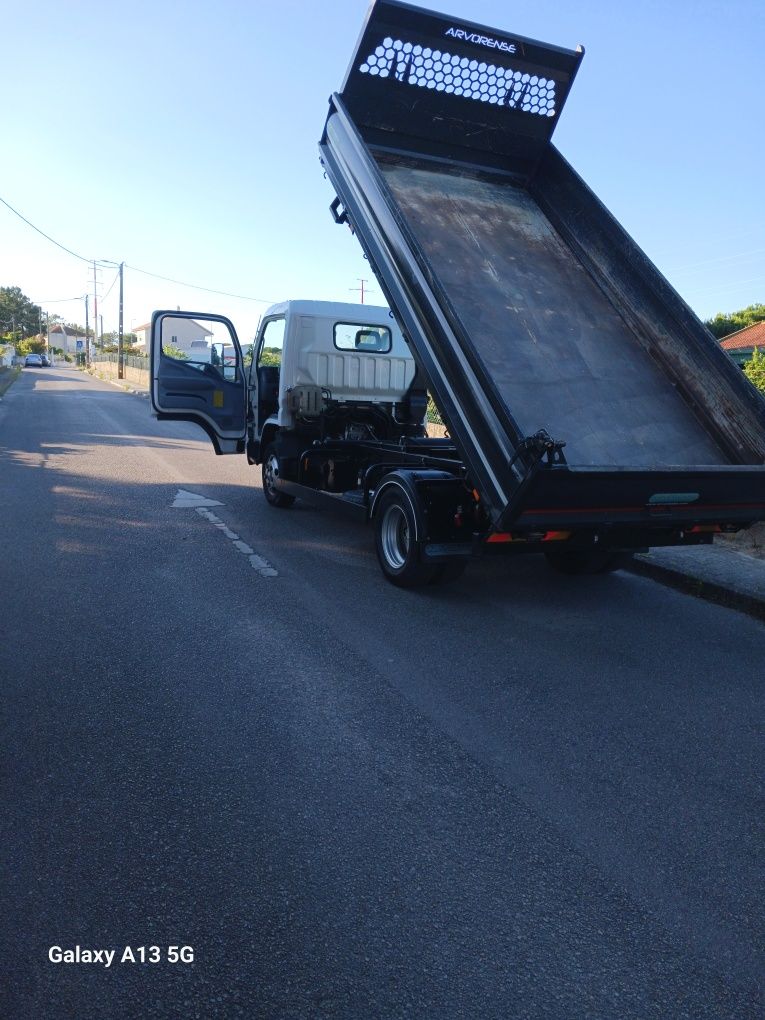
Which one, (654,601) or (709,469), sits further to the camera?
(654,601)

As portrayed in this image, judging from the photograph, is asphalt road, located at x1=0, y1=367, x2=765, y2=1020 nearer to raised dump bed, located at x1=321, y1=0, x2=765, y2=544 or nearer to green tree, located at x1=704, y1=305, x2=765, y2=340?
raised dump bed, located at x1=321, y1=0, x2=765, y2=544

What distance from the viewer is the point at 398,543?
7.02 meters

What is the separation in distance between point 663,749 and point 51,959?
2903 millimetres

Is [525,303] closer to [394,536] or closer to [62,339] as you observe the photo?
[394,536]

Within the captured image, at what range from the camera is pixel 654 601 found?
6941 millimetres

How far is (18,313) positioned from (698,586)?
472 feet

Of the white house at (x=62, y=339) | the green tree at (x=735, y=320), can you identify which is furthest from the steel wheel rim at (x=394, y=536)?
the white house at (x=62, y=339)

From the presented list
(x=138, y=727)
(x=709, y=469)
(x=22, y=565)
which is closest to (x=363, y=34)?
(x=709, y=469)

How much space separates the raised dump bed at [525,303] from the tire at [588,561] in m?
1.34

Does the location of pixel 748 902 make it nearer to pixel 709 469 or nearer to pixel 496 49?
pixel 709 469

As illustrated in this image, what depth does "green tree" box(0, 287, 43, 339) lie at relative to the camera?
12912 cm

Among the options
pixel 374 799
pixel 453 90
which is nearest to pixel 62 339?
pixel 453 90

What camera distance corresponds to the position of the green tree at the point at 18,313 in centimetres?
12912

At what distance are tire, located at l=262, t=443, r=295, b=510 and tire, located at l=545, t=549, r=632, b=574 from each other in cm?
372
